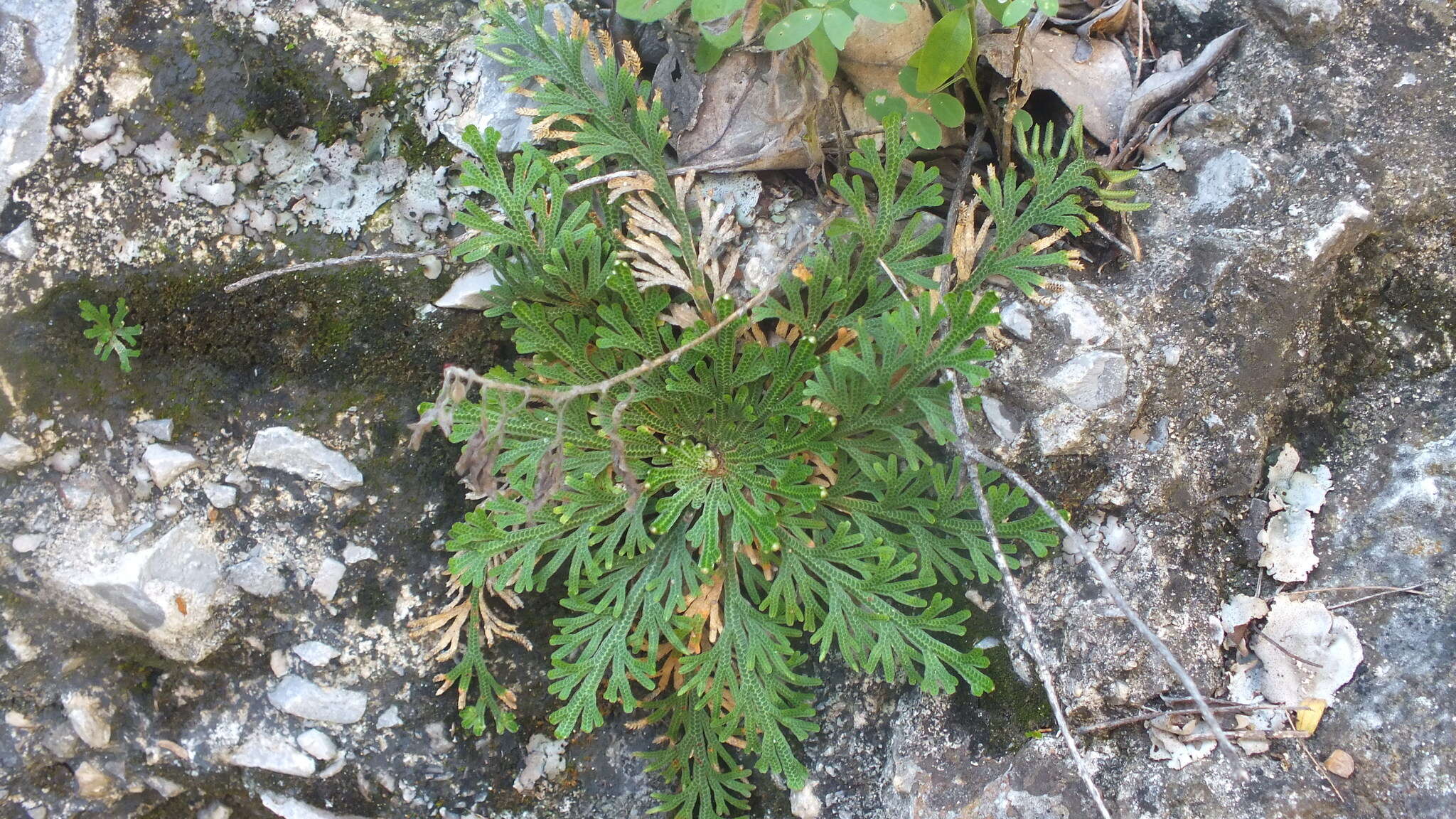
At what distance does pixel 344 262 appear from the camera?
106 inches

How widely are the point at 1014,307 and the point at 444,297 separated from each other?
5.89 ft

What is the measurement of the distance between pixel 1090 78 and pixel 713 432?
1610 mm

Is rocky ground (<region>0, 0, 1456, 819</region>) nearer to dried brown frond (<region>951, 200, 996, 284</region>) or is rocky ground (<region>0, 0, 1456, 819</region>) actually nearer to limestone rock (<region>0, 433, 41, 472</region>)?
limestone rock (<region>0, 433, 41, 472</region>)

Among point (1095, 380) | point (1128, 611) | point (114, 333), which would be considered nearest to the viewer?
point (1128, 611)

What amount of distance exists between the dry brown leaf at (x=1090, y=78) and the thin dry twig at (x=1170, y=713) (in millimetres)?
1678

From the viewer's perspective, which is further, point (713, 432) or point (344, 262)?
point (713, 432)

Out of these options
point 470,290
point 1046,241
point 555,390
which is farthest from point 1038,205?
point 470,290

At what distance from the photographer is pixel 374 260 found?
298 centimetres

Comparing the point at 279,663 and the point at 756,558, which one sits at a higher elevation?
the point at 756,558

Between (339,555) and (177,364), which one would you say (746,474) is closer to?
(339,555)

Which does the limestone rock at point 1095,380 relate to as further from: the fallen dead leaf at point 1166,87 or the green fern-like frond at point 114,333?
the green fern-like frond at point 114,333

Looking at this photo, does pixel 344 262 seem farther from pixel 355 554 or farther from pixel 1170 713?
pixel 1170 713

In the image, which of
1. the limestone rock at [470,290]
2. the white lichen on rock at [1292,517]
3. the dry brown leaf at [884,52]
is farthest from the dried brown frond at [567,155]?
the white lichen on rock at [1292,517]

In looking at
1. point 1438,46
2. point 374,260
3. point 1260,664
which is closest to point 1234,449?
point 1260,664
